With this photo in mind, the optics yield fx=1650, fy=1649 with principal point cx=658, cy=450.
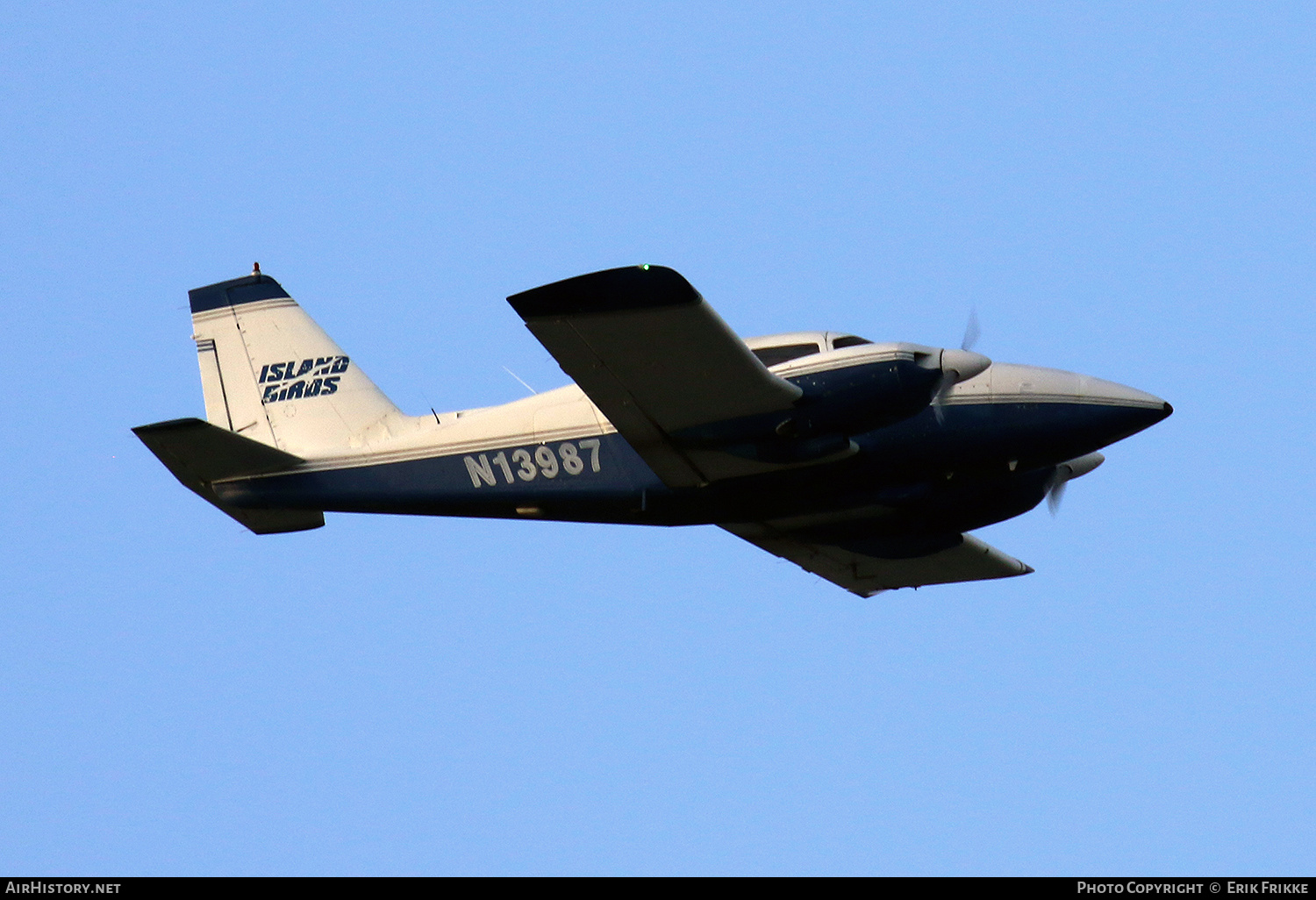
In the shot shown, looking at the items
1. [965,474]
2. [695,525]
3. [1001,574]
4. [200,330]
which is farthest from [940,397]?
[200,330]

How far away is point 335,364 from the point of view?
1079 inches

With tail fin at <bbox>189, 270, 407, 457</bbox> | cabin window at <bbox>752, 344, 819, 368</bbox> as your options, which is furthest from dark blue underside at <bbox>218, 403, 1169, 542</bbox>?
cabin window at <bbox>752, 344, 819, 368</bbox>

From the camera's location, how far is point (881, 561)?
28.0 meters

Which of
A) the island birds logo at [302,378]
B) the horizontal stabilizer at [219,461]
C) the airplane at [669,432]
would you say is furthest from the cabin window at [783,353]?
the island birds logo at [302,378]

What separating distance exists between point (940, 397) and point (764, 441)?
104 inches

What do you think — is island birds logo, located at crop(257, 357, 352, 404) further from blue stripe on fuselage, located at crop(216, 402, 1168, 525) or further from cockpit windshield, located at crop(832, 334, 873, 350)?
cockpit windshield, located at crop(832, 334, 873, 350)

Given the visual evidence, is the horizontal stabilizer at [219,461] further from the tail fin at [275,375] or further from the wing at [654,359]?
the wing at [654,359]

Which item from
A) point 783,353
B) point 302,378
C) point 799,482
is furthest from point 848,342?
point 302,378

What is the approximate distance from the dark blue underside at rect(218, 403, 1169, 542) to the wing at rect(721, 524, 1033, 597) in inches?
67.0

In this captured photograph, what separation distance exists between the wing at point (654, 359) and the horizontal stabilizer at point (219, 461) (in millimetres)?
6061

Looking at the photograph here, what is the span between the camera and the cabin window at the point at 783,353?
22484 mm

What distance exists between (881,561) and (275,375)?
10633mm

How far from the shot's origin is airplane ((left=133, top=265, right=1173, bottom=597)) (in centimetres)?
2166
